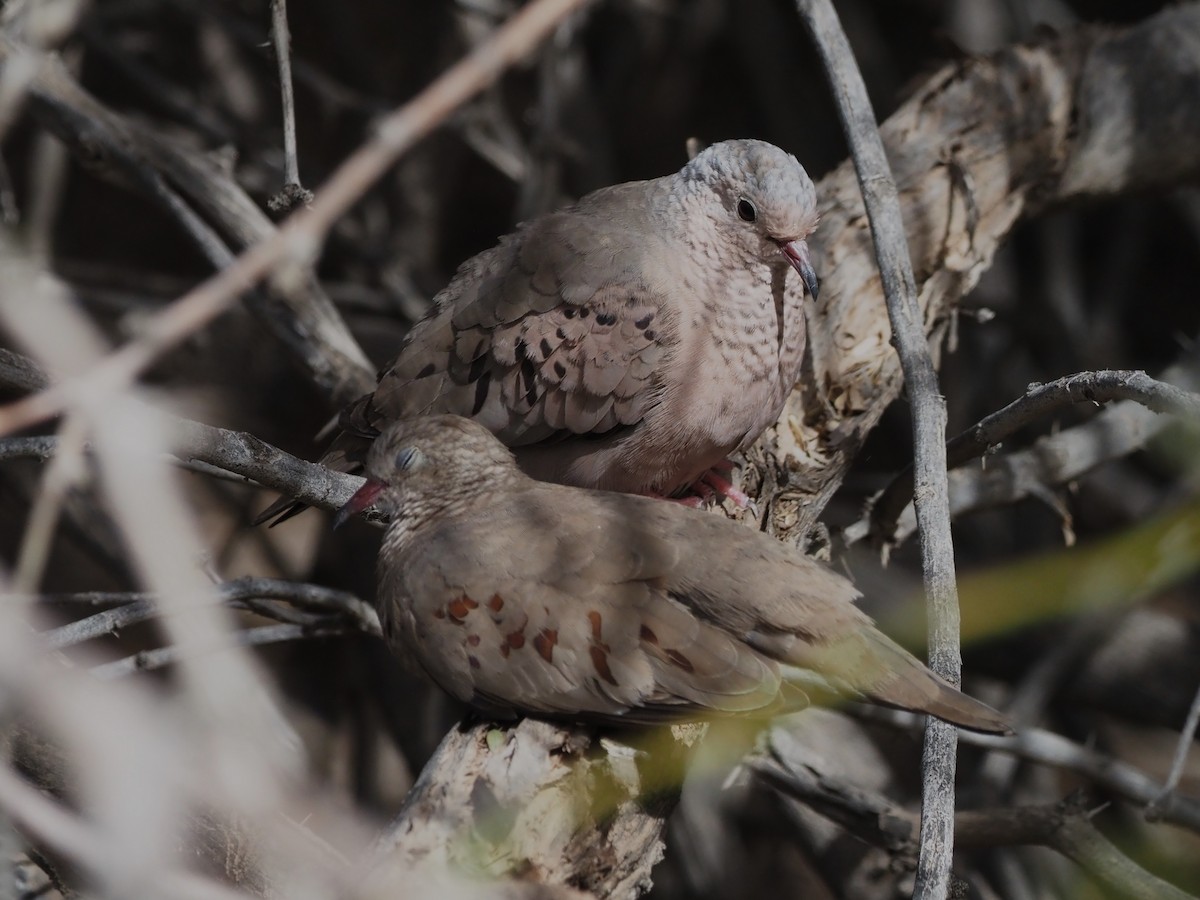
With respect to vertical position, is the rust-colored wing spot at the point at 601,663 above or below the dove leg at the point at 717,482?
below

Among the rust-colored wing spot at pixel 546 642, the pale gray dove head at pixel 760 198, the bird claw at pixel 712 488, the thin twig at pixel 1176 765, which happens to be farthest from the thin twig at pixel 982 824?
the pale gray dove head at pixel 760 198

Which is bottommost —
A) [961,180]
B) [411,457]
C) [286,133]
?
[411,457]

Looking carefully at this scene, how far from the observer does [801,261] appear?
3.17m

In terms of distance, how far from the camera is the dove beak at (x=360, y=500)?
2875 millimetres

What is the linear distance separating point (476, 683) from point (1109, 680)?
312 centimetres

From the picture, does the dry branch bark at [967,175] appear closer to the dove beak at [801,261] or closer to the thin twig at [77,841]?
the dove beak at [801,261]

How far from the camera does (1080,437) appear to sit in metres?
3.88

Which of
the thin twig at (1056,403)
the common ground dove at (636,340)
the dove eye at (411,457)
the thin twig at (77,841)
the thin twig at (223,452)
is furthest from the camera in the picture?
the common ground dove at (636,340)

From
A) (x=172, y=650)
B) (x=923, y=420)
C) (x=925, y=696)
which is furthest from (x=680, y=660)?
(x=172, y=650)

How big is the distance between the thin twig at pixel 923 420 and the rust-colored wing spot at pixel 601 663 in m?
0.58

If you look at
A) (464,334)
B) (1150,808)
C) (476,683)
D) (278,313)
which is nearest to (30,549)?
(476,683)

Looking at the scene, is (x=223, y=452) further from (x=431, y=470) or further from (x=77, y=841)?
(x=77, y=841)

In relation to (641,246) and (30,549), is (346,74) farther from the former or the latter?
(30,549)

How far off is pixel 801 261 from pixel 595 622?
1.15m
